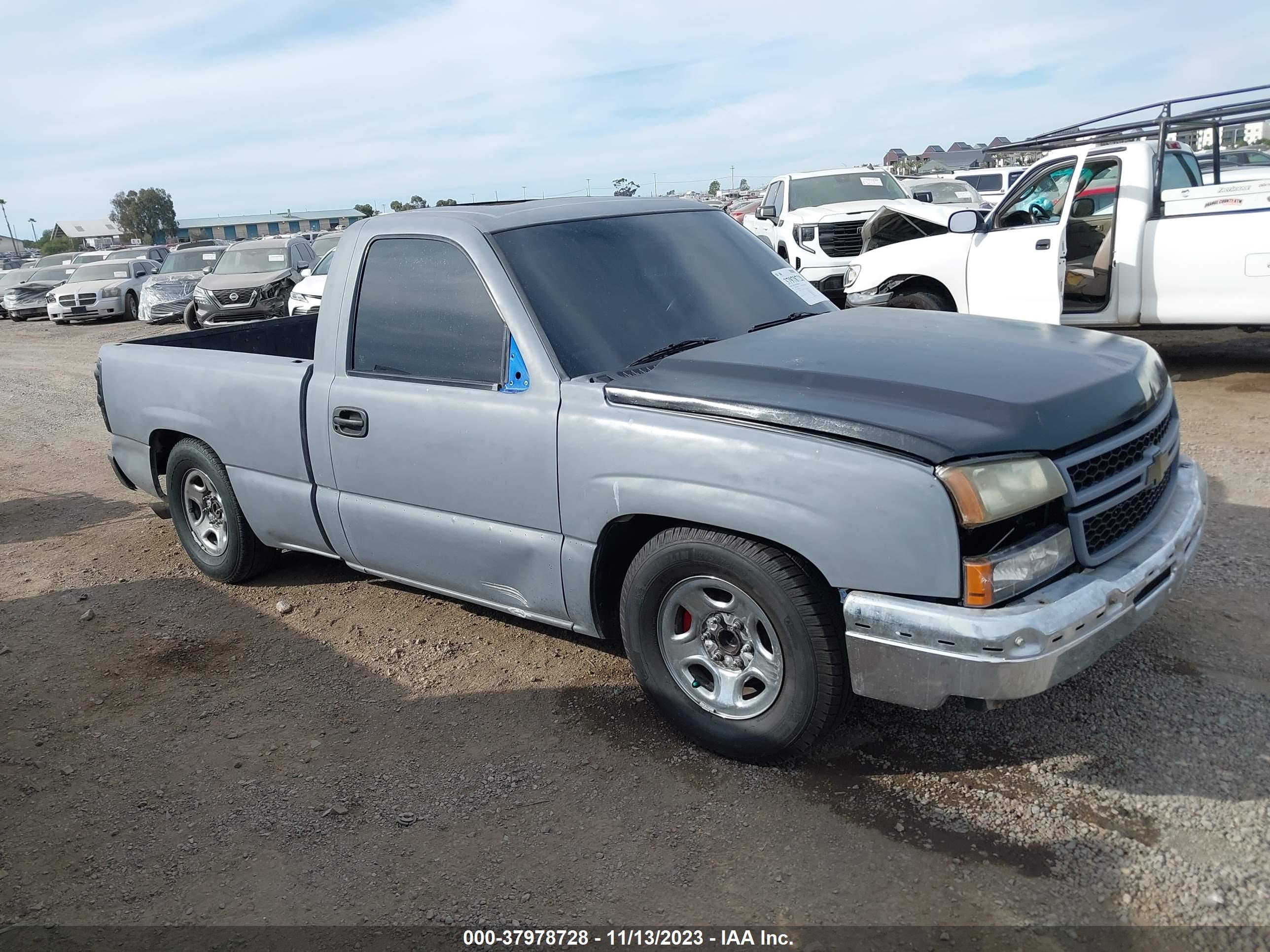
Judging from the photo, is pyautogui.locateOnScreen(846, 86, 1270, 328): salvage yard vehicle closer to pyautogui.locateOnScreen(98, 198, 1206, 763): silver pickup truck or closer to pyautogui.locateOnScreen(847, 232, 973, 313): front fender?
pyautogui.locateOnScreen(847, 232, 973, 313): front fender

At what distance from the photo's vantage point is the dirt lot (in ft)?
9.04

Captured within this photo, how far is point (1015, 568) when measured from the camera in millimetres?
2787

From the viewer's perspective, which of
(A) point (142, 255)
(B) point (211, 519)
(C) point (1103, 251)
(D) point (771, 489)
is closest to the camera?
(D) point (771, 489)

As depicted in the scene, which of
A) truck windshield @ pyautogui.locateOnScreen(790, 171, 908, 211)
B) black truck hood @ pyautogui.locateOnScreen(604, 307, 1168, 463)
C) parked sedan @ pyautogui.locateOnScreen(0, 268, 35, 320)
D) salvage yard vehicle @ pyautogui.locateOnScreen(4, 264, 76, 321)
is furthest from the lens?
parked sedan @ pyautogui.locateOnScreen(0, 268, 35, 320)

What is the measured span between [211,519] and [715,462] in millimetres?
3498

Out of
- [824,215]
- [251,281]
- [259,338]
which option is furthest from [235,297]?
[259,338]

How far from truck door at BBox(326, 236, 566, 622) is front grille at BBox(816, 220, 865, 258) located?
10536mm

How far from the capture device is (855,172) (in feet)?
50.0

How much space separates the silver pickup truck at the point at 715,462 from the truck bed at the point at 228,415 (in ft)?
0.08

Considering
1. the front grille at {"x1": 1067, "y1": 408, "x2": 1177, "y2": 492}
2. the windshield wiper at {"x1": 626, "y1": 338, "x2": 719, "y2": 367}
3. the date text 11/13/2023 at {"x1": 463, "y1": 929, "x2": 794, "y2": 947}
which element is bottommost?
the date text 11/13/2023 at {"x1": 463, "y1": 929, "x2": 794, "y2": 947}

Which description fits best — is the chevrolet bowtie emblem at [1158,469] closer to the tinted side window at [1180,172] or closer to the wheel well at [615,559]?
the wheel well at [615,559]

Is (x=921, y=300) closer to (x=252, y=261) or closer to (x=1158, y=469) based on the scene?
(x=1158, y=469)

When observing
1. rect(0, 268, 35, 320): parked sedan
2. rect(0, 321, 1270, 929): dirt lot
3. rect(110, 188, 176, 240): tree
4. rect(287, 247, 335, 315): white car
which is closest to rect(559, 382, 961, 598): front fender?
rect(0, 321, 1270, 929): dirt lot

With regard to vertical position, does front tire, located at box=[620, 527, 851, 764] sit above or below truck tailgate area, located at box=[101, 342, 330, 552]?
below
